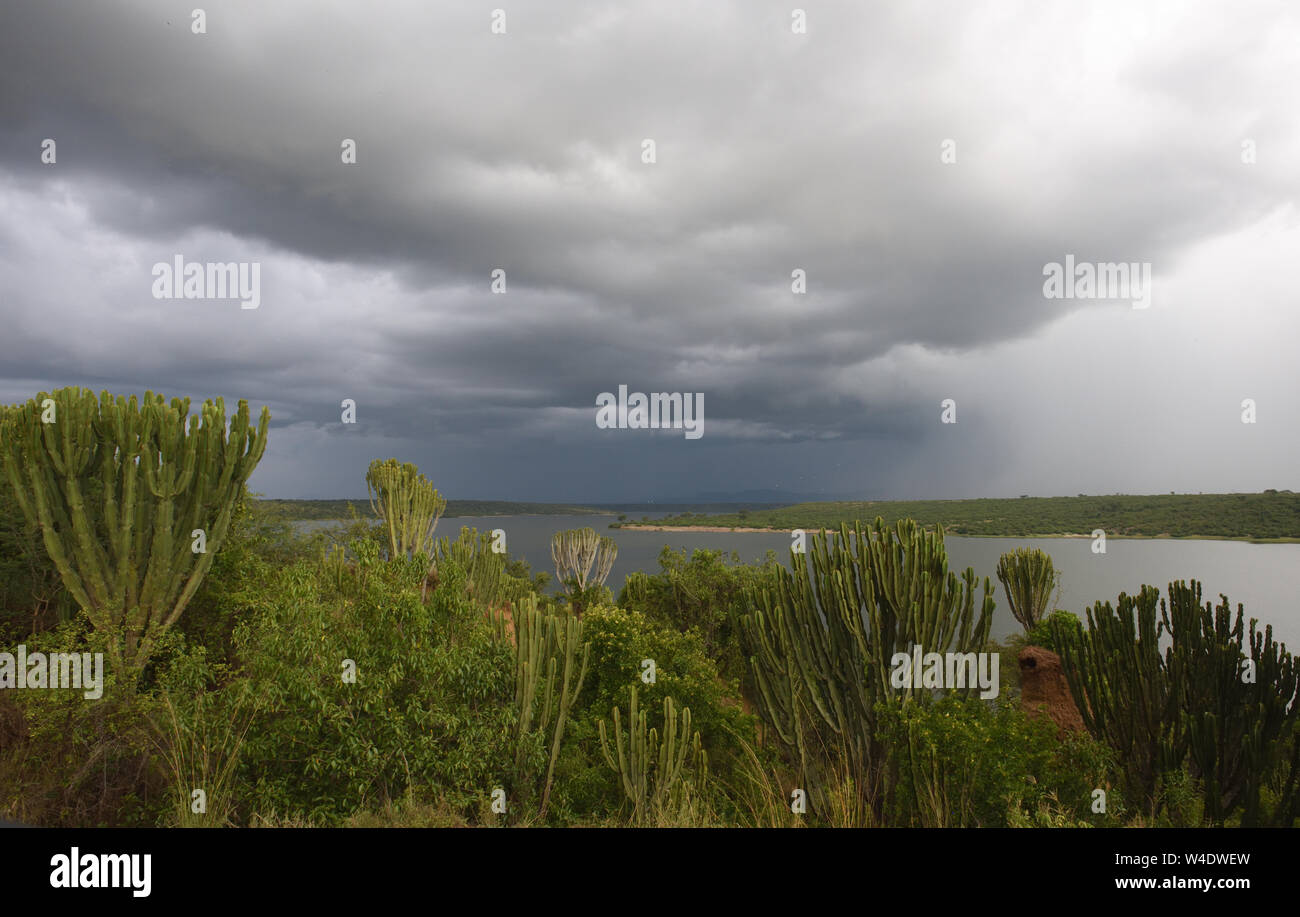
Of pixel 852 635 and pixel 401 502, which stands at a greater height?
pixel 401 502

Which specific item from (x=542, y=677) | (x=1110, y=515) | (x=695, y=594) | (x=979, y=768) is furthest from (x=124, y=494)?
(x=1110, y=515)

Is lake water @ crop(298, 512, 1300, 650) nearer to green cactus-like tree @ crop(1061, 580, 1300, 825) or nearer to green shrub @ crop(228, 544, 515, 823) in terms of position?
green cactus-like tree @ crop(1061, 580, 1300, 825)

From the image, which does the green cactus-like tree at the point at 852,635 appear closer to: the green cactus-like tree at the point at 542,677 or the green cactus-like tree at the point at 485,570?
the green cactus-like tree at the point at 542,677

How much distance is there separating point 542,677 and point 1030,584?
18704 millimetres

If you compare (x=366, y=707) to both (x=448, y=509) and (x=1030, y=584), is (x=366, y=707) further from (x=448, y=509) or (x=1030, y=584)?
(x=448, y=509)

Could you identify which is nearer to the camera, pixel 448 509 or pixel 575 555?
pixel 575 555

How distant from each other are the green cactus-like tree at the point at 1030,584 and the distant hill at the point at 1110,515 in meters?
17.8

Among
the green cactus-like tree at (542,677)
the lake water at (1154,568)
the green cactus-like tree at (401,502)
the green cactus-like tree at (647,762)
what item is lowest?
the lake water at (1154,568)

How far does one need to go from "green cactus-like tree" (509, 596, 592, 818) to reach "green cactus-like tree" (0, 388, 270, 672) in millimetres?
4906

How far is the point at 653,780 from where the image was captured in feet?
32.5

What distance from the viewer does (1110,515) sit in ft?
203

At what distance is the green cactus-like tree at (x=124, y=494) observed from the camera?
918 cm

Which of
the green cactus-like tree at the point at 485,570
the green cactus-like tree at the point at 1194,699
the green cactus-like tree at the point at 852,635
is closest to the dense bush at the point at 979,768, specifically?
the green cactus-like tree at the point at 852,635
